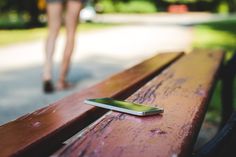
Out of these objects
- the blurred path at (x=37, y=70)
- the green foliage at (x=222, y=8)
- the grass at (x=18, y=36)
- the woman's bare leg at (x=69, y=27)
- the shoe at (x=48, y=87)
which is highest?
the woman's bare leg at (x=69, y=27)

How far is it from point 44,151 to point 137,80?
3.51 feet

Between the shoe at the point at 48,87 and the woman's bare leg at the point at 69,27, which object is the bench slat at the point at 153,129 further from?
the shoe at the point at 48,87

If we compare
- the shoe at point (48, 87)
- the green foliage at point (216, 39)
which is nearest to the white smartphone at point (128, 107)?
the shoe at point (48, 87)

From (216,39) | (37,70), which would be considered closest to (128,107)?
(37,70)

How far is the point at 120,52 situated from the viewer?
8945 mm

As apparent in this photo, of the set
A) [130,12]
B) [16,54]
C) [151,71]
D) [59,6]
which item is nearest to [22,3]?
[16,54]

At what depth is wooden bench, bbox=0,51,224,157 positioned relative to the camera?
3.89 ft

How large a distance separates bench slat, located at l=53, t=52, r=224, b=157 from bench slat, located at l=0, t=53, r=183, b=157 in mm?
116

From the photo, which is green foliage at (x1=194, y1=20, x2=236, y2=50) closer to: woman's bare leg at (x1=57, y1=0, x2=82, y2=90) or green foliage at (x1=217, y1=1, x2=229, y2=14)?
woman's bare leg at (x1=57, y1=0, x2=82, y2=90)

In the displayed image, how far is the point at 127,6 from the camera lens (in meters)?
48.4

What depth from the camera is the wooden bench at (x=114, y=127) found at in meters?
1.19

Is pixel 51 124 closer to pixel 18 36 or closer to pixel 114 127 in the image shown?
pixel 114 127

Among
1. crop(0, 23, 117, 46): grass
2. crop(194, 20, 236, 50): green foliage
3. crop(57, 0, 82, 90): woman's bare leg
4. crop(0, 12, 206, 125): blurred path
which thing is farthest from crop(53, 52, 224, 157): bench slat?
crop(0, 23, 117, 46): grass

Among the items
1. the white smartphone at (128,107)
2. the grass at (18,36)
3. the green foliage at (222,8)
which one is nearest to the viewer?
the white smartphone at (128,107)
